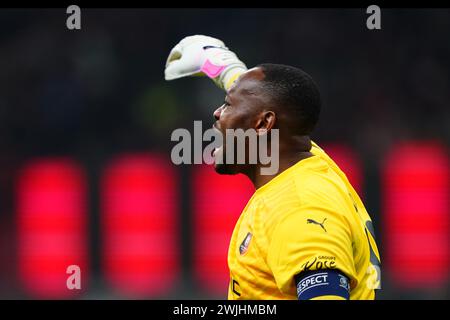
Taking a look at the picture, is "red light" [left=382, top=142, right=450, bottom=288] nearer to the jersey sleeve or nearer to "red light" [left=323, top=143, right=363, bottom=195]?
"red light" [left=323, top=143, right=363, bottom=195]

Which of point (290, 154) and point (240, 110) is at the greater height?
point (240, 110)

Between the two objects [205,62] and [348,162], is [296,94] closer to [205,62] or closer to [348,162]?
[205,62]

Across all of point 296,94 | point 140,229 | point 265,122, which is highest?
point 296,94

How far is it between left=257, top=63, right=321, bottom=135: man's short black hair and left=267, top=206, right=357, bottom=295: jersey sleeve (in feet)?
1.94

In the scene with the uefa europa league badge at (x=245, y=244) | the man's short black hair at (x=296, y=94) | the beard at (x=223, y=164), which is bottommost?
the uefa europa league badge at (x=245, y=244)

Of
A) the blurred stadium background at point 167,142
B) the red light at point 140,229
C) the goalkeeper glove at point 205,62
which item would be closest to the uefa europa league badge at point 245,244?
the goalkeeper glove at point 205,62

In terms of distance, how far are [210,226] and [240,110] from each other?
5037 millimetres

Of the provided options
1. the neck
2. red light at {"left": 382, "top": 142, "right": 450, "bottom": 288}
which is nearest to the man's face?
the neck

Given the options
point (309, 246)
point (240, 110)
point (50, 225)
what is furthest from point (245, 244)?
point (50, 225)

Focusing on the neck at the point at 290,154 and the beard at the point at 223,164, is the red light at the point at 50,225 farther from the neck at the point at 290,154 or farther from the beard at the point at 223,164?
the neck at the point at 290,154

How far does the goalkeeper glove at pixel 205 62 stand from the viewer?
4789mm

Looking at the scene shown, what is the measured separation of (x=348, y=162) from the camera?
8.85m

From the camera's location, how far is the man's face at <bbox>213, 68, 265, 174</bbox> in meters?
3.83

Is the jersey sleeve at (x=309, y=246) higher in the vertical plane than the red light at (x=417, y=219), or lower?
higher
